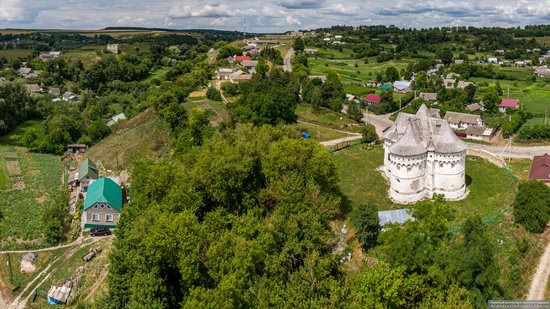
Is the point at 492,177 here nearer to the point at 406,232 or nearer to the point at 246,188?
the point at 406,232

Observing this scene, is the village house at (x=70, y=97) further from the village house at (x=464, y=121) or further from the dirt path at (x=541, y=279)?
the dirt path at (x=541, y=279)

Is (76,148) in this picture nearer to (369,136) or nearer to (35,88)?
(369,136)

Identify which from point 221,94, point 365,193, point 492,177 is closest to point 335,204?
point 365,193

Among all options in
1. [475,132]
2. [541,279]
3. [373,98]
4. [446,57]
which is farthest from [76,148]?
[446,57]

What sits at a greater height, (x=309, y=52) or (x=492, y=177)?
(x=309, y=52)

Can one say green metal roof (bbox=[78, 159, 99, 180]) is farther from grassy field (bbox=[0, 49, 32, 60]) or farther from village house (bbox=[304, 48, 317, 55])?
grassy field (bbox=[0, 49, 32, 60])
